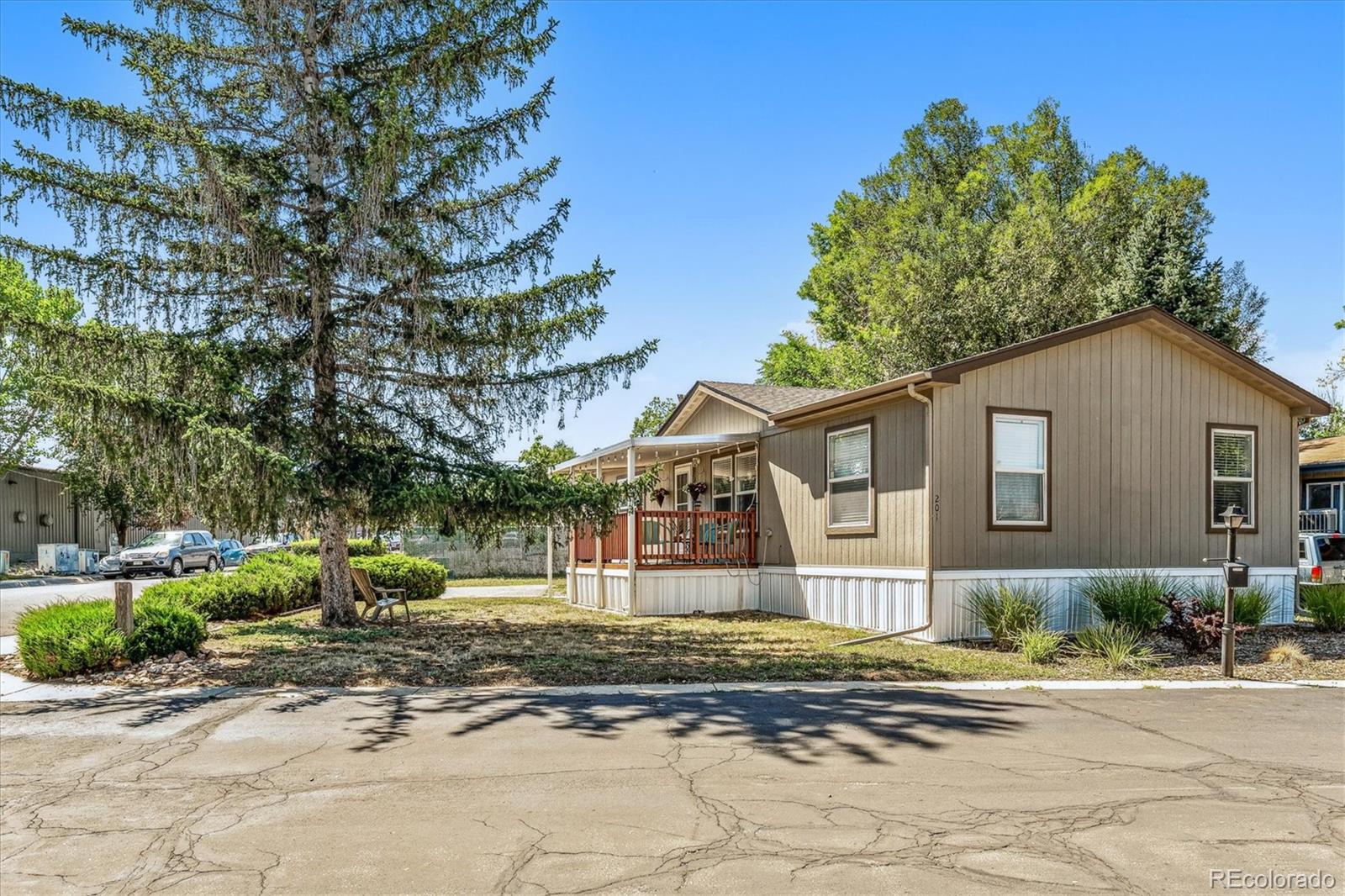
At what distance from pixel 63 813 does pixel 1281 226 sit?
2109 centimetres

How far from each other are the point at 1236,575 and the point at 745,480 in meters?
9.32

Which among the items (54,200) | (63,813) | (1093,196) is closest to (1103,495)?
(63,813)

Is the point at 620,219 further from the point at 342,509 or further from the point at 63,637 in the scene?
the point at 63,637

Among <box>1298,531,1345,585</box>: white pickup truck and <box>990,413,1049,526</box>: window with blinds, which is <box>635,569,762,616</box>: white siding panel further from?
<box>1298,531,1345,585</box>: white pickup truck

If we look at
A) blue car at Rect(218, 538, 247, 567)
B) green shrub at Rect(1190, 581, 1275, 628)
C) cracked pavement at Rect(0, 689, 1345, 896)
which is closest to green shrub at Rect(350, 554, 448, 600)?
cracked pavement at Rect(0, 689, 1345, 896)

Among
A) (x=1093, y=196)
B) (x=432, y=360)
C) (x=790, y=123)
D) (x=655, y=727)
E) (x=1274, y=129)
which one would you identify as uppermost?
(x=1093, y=196)

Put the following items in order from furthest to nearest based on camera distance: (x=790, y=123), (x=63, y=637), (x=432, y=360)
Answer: (x=790, y=123)
(x=432, y=360)
(x=63, y=637)

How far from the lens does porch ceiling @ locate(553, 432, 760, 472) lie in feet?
51.4

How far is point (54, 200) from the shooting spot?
427 inches

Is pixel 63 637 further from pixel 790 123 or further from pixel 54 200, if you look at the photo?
pixel 790 123

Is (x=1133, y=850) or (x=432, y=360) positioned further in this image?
(x=432, y=360)

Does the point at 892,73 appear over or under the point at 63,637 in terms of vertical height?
over

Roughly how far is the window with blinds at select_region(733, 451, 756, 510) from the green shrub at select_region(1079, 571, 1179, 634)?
20.4 ft

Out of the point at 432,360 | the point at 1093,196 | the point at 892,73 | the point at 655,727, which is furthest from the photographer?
the point at 1093,196
